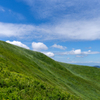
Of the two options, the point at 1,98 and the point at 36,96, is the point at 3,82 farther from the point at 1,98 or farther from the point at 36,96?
the point at 36,96

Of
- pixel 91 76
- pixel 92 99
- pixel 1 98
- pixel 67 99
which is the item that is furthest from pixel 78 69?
pixel 1 98

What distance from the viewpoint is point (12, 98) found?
32.0 ft

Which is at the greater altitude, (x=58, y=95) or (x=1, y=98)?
(x=1, y=98)

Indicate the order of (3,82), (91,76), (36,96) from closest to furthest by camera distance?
(36,96) → (3,82) → (91,76)

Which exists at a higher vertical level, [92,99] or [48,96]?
[48,96]

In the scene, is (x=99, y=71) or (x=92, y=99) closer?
(x=92, y=99)

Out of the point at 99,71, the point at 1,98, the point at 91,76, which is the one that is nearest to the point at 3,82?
the point at 1,98

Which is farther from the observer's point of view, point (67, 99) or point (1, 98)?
point (67, 99)

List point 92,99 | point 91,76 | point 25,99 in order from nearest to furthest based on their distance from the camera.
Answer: point 25,99
point 92,99
point 91,76

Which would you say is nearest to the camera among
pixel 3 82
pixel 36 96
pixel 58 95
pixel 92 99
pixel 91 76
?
Answer: pixel 36 96

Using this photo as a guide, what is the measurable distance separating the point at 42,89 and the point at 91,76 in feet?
326

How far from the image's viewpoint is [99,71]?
4350 inches

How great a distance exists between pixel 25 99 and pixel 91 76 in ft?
339

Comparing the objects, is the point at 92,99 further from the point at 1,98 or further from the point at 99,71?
the point at 99,71
